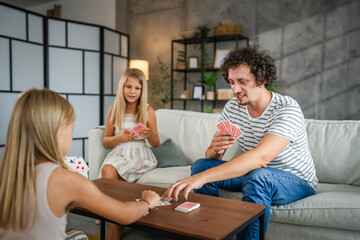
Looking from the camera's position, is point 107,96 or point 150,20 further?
point 150,20

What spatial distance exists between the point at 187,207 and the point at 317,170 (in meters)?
1.32

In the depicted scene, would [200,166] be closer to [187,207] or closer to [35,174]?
[187,207]

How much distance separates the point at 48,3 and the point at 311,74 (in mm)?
6006

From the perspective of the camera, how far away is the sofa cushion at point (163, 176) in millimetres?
2266

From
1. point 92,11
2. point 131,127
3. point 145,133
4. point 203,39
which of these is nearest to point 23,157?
point 145,133

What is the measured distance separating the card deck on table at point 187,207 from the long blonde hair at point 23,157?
0.58m

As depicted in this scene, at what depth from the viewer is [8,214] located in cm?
95

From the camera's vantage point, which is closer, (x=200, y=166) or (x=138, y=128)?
(x=200, y=166)

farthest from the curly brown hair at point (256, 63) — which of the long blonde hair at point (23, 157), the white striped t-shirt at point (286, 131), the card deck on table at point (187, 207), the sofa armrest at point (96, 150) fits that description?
the sofa armrest at point (96, 150)

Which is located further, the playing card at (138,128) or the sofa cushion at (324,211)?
the playing card at (138,128)

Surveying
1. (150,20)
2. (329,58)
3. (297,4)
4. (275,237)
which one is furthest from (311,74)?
(275,237)

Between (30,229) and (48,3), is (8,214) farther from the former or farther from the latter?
(48,3)

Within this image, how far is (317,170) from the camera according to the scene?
2.25 meters

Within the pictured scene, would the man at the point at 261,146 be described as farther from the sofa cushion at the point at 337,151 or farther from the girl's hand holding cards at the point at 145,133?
the girl's hand holding cards at the point at 145,133
